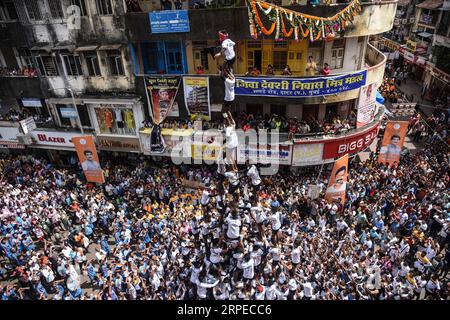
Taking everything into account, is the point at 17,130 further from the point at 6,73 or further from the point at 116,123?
the point at 116,123

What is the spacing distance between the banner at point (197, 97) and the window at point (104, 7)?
6.39 m

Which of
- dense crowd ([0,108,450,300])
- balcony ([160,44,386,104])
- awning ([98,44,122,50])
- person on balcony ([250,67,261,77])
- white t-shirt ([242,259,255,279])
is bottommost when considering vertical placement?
dense crowd ([0,108,450,300])

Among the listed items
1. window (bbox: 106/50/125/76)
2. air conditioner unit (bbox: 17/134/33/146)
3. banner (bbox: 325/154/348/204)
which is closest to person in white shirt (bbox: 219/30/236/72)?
banner (bbox: 325/154/348/204)

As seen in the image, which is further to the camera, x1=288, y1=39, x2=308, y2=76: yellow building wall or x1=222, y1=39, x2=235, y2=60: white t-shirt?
x1=288, y1=39, x2=308, y2=76: yellow building wall

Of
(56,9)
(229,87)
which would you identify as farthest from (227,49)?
(56,9)

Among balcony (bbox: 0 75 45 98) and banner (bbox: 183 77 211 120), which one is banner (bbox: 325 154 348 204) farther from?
balcony (bbox: 0 75 45 98)

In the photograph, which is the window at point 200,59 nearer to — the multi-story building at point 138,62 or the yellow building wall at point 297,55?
the multi-story building at point 138,62

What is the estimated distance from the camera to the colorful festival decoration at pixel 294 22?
17.4 meters

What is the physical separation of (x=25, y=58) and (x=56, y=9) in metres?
5.58

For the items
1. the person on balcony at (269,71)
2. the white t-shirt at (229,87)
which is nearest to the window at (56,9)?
the person on balcony at (269,71)

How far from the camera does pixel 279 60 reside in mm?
21062

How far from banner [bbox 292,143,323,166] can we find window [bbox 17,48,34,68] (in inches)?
812

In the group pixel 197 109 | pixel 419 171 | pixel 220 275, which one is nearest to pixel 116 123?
pixel 197 109

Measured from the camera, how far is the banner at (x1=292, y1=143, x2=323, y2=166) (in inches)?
799
